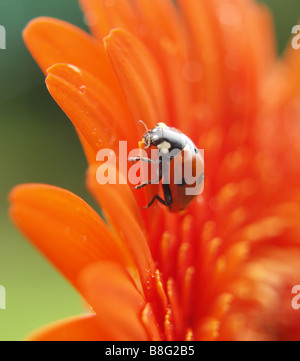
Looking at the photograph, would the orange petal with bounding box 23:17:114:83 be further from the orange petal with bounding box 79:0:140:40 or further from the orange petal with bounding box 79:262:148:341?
the orange petal with bounding box 79:262:148:341

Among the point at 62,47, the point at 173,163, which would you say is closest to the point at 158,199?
the point at 173,163

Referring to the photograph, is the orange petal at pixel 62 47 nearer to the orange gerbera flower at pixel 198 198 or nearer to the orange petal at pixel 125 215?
the orange gerbera flower at pixel 198 198

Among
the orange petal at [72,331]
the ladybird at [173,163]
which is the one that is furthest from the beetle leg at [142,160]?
the orange petal at [72,331]

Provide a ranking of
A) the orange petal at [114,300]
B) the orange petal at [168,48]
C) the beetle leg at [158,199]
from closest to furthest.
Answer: the orange petal at [114,300] < the beetle leg at [158,199] < the orange petal at [168,48]

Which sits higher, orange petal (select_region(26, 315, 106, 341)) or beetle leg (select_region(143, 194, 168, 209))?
beetle leg (select_region(143, 194, 168, 209))

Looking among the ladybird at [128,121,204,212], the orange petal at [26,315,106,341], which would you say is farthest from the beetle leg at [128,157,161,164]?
the orange petal at [26,315,106,341]
